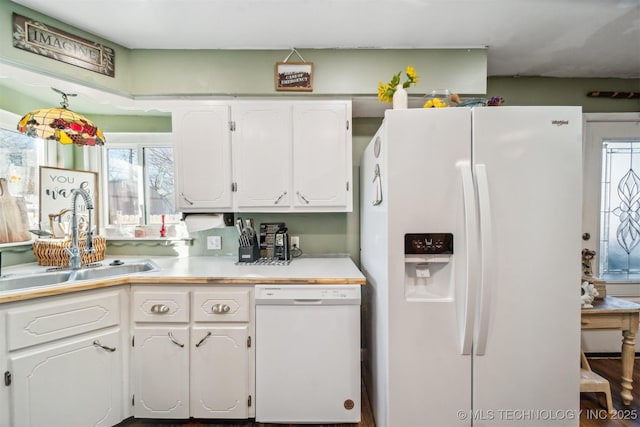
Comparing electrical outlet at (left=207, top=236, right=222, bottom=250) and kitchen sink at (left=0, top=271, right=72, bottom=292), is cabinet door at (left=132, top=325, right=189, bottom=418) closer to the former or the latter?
kitchen sink at (left=0, top=271, right=72, bottom=292)

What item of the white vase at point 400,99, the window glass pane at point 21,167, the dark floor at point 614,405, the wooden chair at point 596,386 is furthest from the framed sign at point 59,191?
the dark floor at point 614,405

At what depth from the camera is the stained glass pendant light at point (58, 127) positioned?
1708 mm

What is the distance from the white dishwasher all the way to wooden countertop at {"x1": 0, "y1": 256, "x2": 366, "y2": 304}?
0.05m

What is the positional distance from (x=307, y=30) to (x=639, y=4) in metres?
2.06

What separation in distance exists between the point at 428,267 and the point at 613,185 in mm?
2469

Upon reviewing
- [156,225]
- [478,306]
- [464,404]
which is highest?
[156,225]

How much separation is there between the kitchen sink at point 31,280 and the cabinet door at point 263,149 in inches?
49.5

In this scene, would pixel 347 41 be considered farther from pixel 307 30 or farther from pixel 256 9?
pixel 256 9

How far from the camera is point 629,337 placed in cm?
177

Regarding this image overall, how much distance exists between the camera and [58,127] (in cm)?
175

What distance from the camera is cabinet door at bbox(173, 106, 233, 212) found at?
6.48 feet

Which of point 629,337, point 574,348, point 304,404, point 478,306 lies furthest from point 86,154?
point 629,337

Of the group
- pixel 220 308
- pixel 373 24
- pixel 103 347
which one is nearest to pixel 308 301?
pixel 220 308

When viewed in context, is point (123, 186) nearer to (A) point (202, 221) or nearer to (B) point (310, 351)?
(A) point (202, 221)
